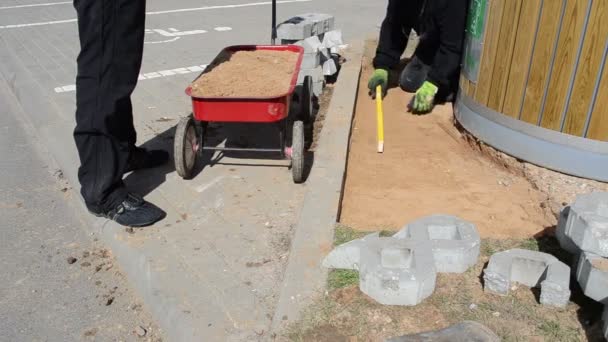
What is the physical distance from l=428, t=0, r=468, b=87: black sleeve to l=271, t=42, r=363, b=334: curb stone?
2.83ft

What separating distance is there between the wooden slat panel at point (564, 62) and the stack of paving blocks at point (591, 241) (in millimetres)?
984

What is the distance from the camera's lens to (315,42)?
18.8ft

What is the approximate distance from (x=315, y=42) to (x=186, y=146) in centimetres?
232

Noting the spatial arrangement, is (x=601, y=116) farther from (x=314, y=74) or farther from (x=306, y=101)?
(x=314, y=74)

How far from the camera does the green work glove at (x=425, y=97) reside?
5.24 m

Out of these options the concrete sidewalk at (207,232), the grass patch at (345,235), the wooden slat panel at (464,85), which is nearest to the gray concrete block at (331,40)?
the concrete sidewalk at (207,232)

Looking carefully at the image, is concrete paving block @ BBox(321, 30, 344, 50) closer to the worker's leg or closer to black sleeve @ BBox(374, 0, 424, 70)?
black sleeve @ BBox(374, 0, 424, 70)

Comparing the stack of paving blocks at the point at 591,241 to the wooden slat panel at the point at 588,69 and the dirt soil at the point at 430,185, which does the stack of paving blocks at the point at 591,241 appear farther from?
the wooden slat panel at the point at 588,69

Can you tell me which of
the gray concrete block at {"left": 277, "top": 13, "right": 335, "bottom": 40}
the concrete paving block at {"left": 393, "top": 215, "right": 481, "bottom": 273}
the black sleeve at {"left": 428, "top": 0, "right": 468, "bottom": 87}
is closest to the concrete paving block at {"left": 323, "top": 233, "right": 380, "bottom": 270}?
the concrete paving block at {"left": 393, "top": 215, "right": 481, "bottom": 273}

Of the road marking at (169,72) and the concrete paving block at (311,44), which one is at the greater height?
the concrete paving block at (311,44)

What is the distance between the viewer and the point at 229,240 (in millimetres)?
3256

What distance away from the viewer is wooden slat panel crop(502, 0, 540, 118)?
3.70 metres

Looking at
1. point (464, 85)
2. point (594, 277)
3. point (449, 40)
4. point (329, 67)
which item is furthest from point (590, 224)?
point (329, 67)

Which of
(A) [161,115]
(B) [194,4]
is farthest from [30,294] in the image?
(B) [194,4]
